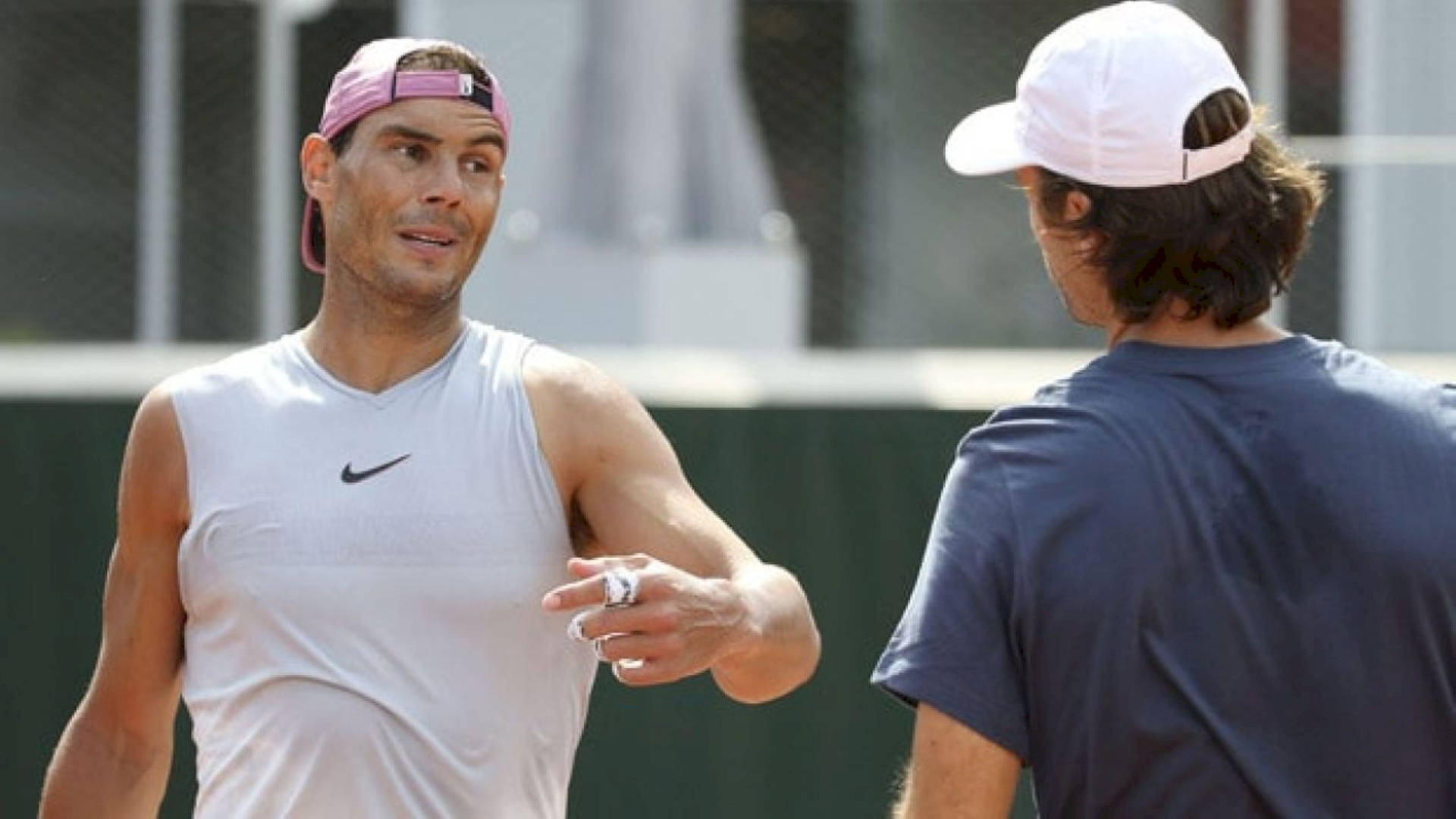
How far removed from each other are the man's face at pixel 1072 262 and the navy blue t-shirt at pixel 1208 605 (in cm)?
14

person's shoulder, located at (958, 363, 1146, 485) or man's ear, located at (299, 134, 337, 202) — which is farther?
man's ear, located at (299, 134, 337, 202)

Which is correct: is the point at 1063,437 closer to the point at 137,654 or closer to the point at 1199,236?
the point at 1199,236

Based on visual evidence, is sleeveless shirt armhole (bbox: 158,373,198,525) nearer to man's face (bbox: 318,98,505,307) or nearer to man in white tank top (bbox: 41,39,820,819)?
man in white tank top (bbox: 41,39,820,819)

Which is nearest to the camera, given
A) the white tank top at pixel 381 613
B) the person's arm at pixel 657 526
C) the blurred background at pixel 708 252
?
the person's arm at pixel 657 526

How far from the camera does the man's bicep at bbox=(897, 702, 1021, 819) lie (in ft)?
8.71

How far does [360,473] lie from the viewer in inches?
135

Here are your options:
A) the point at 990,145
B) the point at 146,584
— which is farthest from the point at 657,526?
the point at 990,145

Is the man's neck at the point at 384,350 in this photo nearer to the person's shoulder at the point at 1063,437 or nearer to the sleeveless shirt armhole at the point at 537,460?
the sleeveless shirt armhole at the point at 537,460

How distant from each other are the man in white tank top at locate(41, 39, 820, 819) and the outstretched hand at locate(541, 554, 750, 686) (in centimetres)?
18

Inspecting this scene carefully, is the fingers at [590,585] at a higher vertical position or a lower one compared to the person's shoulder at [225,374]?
lower

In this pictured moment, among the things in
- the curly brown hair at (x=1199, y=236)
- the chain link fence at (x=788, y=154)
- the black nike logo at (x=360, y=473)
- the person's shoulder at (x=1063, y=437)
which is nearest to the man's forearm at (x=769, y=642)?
the black nike logo at (x=360, y=473)

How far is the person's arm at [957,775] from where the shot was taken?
8.71 ft

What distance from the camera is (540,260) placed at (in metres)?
9.46

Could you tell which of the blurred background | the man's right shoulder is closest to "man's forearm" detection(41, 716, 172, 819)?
the man's right shoulder
